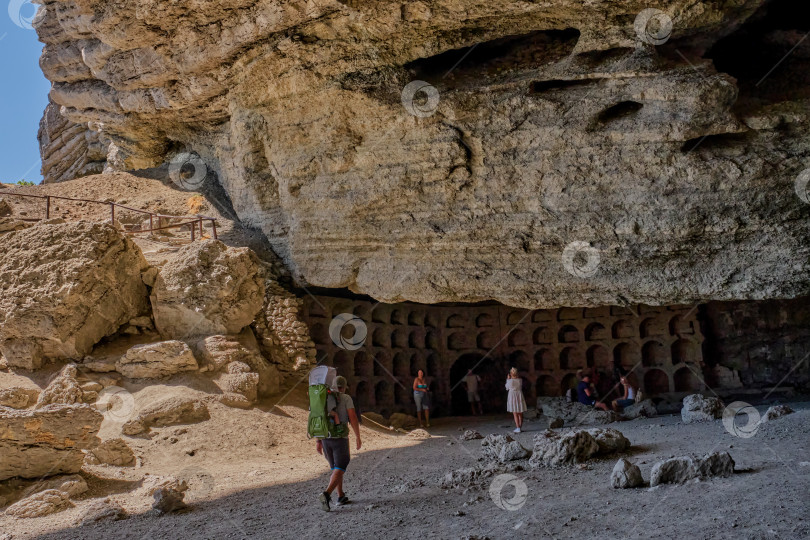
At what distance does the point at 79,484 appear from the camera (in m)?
6.63

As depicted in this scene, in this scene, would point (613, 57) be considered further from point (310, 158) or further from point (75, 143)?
point (75, 143)

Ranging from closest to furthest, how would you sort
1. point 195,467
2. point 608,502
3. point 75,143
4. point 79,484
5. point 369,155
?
point 608,502 < point 79,484 < point 195,467 < point 369,155 < point 75,143

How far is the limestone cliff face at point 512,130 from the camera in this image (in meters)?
7.74

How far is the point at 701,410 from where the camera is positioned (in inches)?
380

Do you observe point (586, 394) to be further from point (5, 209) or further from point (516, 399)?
point (5, 209)

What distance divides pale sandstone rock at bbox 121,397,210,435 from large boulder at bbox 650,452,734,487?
584 cm

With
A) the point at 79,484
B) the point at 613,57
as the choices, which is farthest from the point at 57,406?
the point at 613,57

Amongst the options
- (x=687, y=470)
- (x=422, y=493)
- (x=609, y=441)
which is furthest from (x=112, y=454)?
(x=687, y=470)

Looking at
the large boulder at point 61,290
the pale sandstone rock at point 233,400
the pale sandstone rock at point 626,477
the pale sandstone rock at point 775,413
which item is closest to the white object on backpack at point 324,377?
the pale sandstone rock at point 626,477

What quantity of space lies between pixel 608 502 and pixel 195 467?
16.0 feet

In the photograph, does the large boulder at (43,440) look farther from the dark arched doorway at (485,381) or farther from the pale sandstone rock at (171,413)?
the dark arched doorway at (485,381)

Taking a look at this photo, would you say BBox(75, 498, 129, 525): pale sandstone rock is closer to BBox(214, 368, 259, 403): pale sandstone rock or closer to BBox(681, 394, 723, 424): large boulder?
BBox(214, 368, 259, 403): pale sandstone rock

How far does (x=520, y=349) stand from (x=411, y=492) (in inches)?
352

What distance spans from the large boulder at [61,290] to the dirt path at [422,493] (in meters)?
1.52
